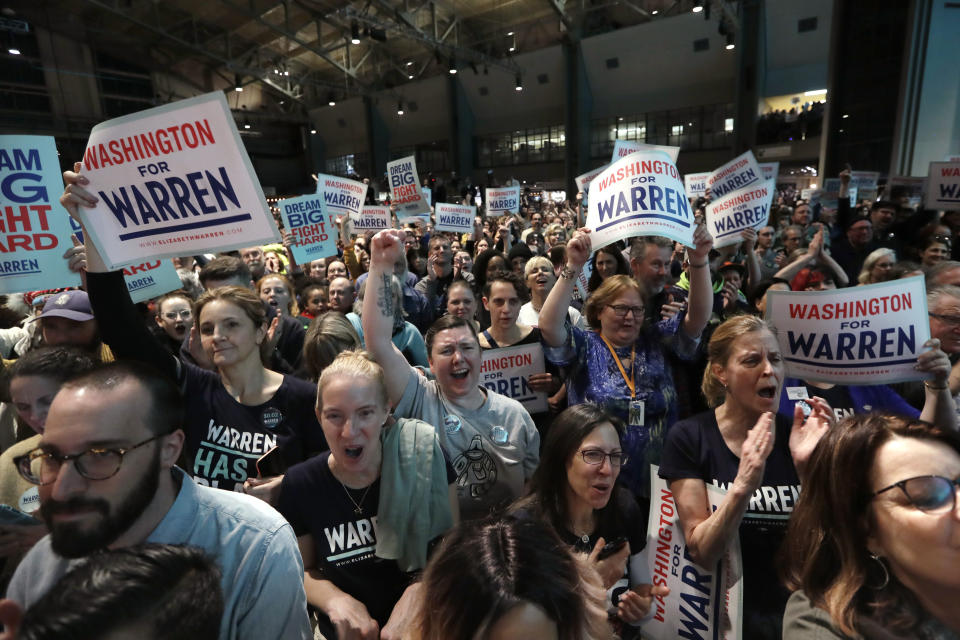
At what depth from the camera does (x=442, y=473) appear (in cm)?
187

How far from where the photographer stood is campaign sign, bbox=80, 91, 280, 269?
6.80ft

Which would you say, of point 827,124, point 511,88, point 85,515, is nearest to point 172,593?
point 85,515

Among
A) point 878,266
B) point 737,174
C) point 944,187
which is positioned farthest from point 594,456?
point 944,187

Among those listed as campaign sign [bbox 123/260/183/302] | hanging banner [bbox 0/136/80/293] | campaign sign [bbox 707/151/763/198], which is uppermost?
campaign sign [bbox 707/151/763/198]

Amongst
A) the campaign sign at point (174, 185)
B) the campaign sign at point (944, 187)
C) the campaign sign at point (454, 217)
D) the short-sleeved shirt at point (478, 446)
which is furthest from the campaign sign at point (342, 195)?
the campaign sign at point (944, 187)

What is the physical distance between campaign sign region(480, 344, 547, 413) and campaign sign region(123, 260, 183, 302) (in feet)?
6.34

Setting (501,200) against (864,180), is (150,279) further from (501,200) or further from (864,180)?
(864,180)

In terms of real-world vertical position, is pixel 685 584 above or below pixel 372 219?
below

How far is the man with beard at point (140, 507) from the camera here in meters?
1.21

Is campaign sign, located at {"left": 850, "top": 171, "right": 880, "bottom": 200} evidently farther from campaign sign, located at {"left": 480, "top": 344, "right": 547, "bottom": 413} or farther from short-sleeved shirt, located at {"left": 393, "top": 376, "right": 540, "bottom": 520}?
short-sleeved shirt, located at {"left": 393, "top": 376, "right": 540, "bottom": 520}

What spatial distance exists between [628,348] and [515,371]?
67 cm

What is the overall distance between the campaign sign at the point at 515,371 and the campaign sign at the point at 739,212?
8.43ft

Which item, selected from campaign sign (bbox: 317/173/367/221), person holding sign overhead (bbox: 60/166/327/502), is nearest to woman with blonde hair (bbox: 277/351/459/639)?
person holding sign overhead (bbox: 60/166/327/502)

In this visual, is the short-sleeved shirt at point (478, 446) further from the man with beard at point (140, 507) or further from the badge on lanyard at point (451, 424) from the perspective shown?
the man with beard at point (140, 507)
